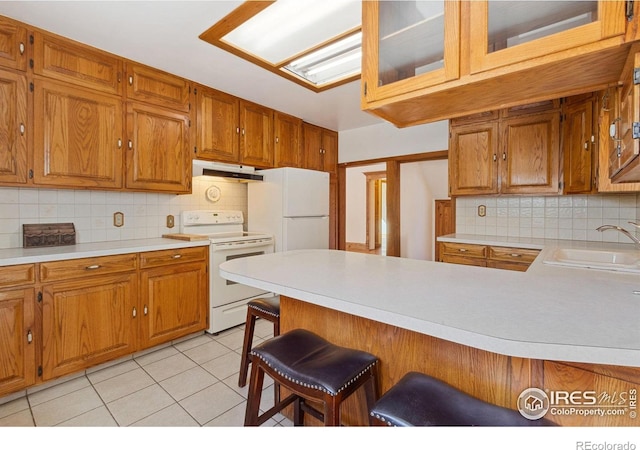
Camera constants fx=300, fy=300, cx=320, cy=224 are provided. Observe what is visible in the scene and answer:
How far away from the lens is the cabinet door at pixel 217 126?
2.83 meters

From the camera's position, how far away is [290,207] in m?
3.23

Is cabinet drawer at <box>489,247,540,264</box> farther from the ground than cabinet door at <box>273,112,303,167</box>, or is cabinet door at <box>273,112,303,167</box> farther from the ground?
cabinet door at <box>273,112,303,167</box>

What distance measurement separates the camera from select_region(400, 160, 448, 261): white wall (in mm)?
5848

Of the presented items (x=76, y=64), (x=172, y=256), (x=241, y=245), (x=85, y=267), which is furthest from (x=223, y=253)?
(x=76, y=64)

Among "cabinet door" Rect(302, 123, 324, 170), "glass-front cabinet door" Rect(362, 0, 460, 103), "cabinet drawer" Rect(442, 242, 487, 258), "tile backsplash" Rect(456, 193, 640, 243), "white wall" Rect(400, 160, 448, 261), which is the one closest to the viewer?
"glass-front cabinet door" Rect(362, 0, 460, 103)

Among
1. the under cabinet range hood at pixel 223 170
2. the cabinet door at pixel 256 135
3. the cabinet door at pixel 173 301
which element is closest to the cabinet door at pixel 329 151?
the cabinet door at pixel 256 135

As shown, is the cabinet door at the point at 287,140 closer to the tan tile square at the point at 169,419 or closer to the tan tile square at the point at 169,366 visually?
the tan tile square at the point at 169,366

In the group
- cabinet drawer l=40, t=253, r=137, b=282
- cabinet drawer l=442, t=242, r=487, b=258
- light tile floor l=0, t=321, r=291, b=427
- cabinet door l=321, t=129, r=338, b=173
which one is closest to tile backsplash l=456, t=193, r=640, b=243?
cabinet drawer l=442, t=242, r=487, b=258

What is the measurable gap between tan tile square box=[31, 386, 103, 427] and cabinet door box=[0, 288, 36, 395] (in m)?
0.20

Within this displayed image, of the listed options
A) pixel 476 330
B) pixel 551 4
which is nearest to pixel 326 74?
pixel 551 4

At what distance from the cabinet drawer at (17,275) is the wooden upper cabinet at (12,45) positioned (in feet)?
4.14

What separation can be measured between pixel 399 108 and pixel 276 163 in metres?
2.37

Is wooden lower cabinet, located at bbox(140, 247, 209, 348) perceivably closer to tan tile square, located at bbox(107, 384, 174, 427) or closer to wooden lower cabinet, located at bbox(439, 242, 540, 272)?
tan tile square, located at bbox(107, 384, 174, 427)
